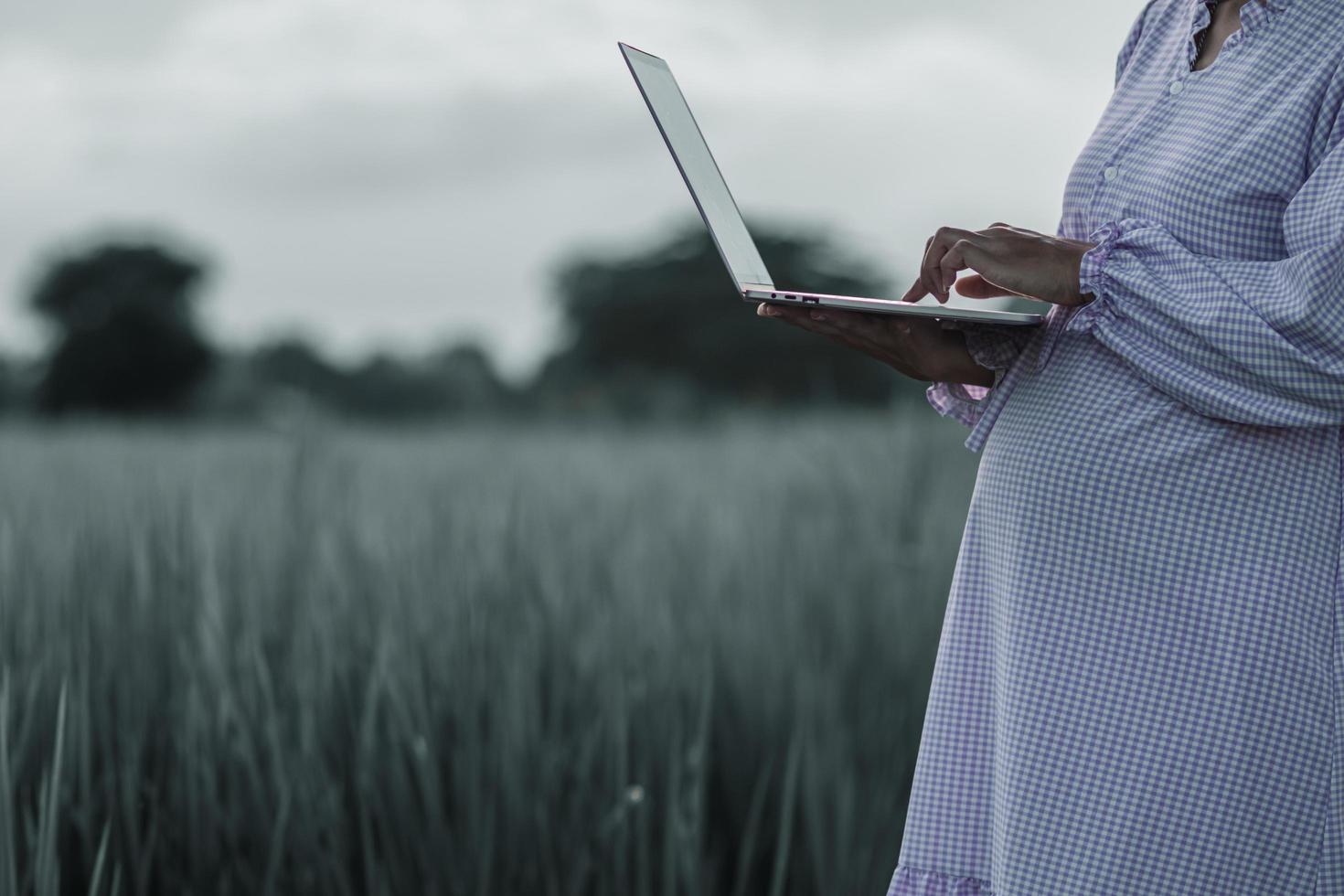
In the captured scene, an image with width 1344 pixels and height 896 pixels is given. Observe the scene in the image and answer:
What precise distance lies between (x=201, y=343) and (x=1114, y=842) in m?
13.7

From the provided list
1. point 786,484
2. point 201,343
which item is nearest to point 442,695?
point 786,484

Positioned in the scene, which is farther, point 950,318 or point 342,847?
point 342,847

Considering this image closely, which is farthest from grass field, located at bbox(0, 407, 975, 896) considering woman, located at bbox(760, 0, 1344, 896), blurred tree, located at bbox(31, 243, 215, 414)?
blurred tree, located at bbox(31, 243, 215, 414)

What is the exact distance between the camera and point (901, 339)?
2.35 ft

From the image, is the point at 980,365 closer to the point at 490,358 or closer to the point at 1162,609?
the point at 1162,609

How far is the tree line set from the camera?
10312mm

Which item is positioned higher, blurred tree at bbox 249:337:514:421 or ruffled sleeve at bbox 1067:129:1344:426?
blurred tree at bbox 249:337:514:421

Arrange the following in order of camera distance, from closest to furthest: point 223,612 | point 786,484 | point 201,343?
point 223,612 < point 786,484 < point 201,343

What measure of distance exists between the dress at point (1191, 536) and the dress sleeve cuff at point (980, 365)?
0.06 m

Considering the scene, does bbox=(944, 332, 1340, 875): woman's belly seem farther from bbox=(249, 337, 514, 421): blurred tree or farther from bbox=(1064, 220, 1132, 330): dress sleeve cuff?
bbox=(249, 337, 514, 421): blurred tree

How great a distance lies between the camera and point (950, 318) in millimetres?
649

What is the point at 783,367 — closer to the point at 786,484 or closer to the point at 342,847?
the point at 786,484

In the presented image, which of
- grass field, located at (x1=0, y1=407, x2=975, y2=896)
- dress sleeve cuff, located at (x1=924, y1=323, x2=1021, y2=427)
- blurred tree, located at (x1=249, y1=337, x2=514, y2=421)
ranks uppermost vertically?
blurred tree, located at (x1=249, y1=337, x2=514, y2=421)

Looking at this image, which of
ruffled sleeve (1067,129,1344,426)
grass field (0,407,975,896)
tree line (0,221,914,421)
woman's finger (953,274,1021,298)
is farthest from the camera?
tree line (0,221,914,421)
